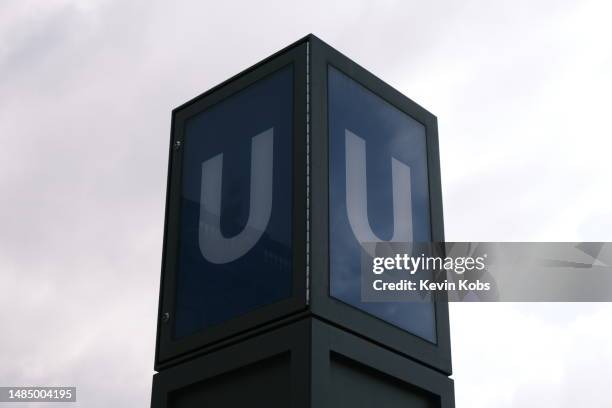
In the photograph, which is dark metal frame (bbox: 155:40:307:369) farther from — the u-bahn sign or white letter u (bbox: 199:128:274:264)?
white letter u (bbox: 199:128:274:264)

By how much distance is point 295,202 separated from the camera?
5605 millimetres

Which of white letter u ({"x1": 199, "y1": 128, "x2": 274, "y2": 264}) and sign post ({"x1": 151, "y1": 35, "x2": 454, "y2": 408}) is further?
white letter u ({"x1": 199, "y1": 128, "x2": 274, "y2": 264})

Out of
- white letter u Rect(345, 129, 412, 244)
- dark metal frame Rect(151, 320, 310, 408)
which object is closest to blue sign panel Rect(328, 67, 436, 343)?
white letter u Rect(345, 129, 412, 244)

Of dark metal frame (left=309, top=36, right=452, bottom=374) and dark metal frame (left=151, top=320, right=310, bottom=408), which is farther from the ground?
dark metal frame (left=309, top=36, right=452, bottom=374)

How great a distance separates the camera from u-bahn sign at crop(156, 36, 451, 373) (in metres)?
5.52

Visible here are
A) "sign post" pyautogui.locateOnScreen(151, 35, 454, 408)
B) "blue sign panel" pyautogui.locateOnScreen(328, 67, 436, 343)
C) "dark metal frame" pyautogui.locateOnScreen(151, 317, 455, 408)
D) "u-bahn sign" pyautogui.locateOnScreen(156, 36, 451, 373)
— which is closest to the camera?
"dark metal frame" pyautogui.locateOnScreen(151, 317, 455, 408)

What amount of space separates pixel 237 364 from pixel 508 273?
3318 millimetres

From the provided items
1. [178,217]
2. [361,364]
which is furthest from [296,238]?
[178,217]

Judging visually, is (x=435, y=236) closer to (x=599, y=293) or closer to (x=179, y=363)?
(x=179, y=363)

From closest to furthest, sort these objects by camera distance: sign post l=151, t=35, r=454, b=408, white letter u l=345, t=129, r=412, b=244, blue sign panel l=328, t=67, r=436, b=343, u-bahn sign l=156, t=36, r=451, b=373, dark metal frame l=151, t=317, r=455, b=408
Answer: dark metal frame l=151, t=317, r=455, b=408 < sign post l=151, t=35, r=454, b=408 < u-bahn sign l=156, t=36, r=451, b=373 < blue sign panel l=328, t=67, r=436, b=343 < white letter u l=345, t=129, r=412, b=244

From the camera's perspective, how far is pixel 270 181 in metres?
5.86

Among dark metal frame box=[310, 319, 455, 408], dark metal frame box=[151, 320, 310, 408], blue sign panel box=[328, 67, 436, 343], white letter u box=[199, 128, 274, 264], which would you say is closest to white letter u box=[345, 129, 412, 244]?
blue sign panel box=[328, 67, 436, 343]

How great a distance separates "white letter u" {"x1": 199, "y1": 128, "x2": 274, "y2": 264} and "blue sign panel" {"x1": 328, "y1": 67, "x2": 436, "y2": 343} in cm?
41

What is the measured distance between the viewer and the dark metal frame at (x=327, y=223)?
17.6 feet
